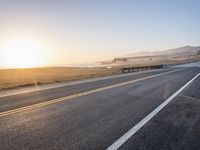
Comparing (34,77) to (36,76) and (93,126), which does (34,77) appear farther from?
(93,126)

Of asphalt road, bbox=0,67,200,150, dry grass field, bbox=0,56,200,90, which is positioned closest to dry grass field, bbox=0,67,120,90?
dry grass field, bbox=0,56,200,90

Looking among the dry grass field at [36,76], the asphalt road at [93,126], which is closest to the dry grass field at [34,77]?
the dry grass field at [36,76]

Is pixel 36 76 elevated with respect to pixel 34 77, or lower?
lower

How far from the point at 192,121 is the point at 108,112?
101 inches

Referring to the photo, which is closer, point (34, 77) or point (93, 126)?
point (93, 126)

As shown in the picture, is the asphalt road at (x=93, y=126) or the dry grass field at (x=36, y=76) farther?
the dry grass field at (x=36, y=76)

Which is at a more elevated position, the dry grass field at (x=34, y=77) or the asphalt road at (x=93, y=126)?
the asphalt road at (x=93, y=126)

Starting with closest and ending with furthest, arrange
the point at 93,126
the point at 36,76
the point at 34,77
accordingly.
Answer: the point at 93,126 < the point at 34,77 < the point at 36,76

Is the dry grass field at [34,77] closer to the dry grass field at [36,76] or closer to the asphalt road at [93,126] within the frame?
the dry grass field at [36,76]

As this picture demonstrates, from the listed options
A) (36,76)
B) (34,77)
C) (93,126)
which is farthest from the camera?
(36,76)

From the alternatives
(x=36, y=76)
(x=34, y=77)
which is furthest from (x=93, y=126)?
(x=36, y=76)

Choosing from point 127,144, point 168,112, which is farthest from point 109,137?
point 168,112

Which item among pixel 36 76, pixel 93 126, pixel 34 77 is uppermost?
pixel 93 126

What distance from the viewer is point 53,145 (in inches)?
169
